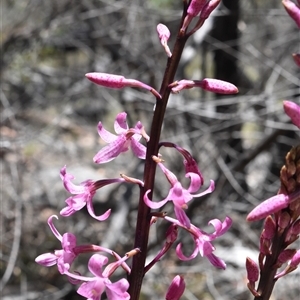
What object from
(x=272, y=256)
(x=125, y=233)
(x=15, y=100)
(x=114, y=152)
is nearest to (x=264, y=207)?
(x=272, y=256)

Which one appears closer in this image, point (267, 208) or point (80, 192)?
point (267, 208)

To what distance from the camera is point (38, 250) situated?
17.4 ft

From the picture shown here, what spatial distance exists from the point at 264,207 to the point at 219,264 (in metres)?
0.21

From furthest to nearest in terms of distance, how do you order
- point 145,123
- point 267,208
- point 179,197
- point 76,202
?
point 145,123 < point 76,202 < point 179,197 < point 267,208

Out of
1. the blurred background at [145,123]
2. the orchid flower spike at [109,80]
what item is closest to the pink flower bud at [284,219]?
the orchid flower spike at [109,80]

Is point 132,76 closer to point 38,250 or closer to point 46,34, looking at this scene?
point 46,34

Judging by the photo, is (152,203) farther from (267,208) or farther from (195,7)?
(195,7)

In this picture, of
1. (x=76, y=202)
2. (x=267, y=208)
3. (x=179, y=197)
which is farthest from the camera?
(x=76, y=202)

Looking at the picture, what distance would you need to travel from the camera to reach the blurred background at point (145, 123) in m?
4.38

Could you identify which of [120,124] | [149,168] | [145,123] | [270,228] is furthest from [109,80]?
[145,123]

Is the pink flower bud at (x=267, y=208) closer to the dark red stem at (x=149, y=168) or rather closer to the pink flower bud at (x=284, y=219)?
the pink flower bud at (x=284, y=219)

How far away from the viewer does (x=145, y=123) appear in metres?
5.61

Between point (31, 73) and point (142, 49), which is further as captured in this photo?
point (31, 73)

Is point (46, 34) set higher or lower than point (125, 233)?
higher
